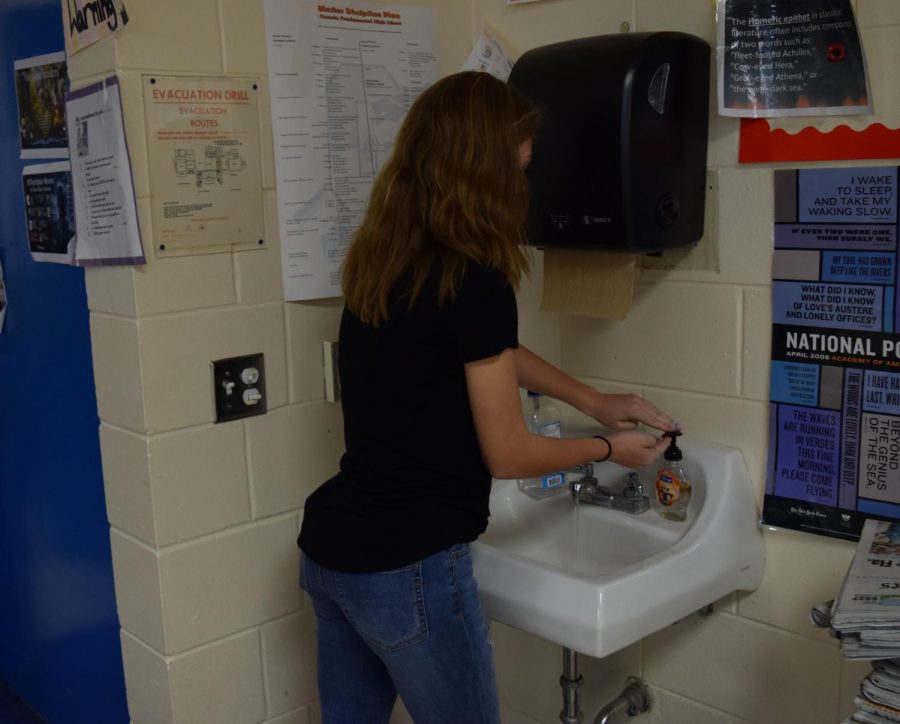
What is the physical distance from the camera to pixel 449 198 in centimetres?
142

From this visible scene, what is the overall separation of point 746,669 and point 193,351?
1153mm

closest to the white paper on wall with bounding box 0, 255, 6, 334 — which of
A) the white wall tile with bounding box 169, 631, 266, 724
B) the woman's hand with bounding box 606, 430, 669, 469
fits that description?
the white wall tile with bounding box 169, 631, 266, 724

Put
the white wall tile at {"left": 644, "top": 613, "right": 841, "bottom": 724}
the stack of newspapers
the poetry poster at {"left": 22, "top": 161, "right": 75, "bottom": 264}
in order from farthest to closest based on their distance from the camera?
1. the poetry poster at {"left": 22, "top": 161, "right": 75, "bottom": 264}
2. the white wall tile at {"left": 644, "top": 613, "right": 841, "bottom": 724}
3. the stack of newspapers

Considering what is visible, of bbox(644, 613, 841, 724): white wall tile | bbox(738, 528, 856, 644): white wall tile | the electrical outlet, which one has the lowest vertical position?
bbox(644, 613, 841, 724): white wall tile

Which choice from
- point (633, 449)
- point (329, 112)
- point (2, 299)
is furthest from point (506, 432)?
point (2, 299)

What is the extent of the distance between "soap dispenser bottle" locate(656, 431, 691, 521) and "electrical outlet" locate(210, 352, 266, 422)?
0.73m

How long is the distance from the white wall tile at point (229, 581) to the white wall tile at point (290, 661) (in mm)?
31

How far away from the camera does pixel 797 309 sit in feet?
5.50

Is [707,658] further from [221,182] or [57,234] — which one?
[57,234]

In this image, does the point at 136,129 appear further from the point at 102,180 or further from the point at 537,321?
the point at 537,321

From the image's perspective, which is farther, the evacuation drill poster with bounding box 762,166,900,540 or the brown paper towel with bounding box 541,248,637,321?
the brown paper towel with bounding box 541,248,637,321

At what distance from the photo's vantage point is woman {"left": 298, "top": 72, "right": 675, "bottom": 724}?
142cm

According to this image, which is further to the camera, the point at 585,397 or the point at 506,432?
the point at 585,397

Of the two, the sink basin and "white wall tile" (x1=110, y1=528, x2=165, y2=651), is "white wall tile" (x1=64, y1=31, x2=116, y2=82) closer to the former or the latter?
"white wall tile" (x1=110, y1=528, x2=165, y2=651)
